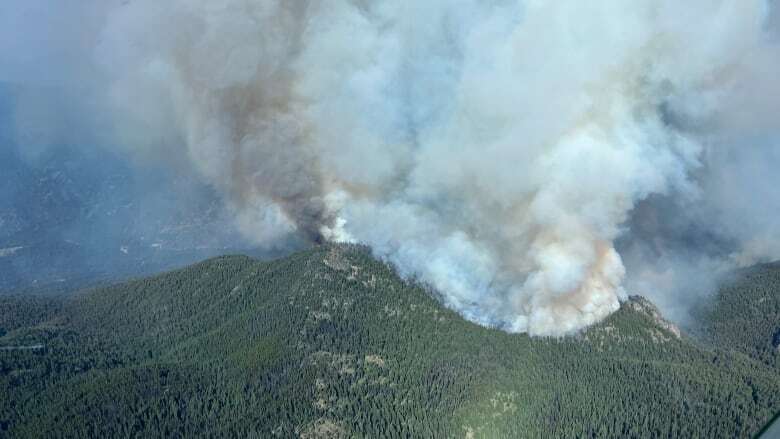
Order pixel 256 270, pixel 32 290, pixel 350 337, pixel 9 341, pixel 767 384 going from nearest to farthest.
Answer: pixel 767 384, pixel 350 337, pixel 9 341, pixel 256 270, pixel 32 290

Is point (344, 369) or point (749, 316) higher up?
point (749, 316)

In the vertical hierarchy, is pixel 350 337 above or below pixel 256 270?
below

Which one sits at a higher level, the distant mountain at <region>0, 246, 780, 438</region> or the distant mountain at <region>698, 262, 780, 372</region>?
the distant mountain at <region>698, 262, 780, 372</region>

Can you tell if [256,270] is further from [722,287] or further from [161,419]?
[722,287]

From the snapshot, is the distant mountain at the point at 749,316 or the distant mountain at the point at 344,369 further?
the distant mountain at the point at 749,316

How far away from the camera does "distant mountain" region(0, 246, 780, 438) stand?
323 feet

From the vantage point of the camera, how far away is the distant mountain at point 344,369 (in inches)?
3875

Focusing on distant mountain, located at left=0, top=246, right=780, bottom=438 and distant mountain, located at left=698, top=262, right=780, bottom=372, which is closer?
distant mountain, located at left=0, top=246, right=780, bottom=438

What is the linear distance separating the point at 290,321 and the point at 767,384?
215ft

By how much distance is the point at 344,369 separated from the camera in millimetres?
109812

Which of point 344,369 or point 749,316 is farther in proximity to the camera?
point 749,316

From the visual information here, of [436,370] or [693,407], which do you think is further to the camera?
[436,370]

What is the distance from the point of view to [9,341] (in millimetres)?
127812

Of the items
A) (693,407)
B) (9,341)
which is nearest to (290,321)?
(9,341)
